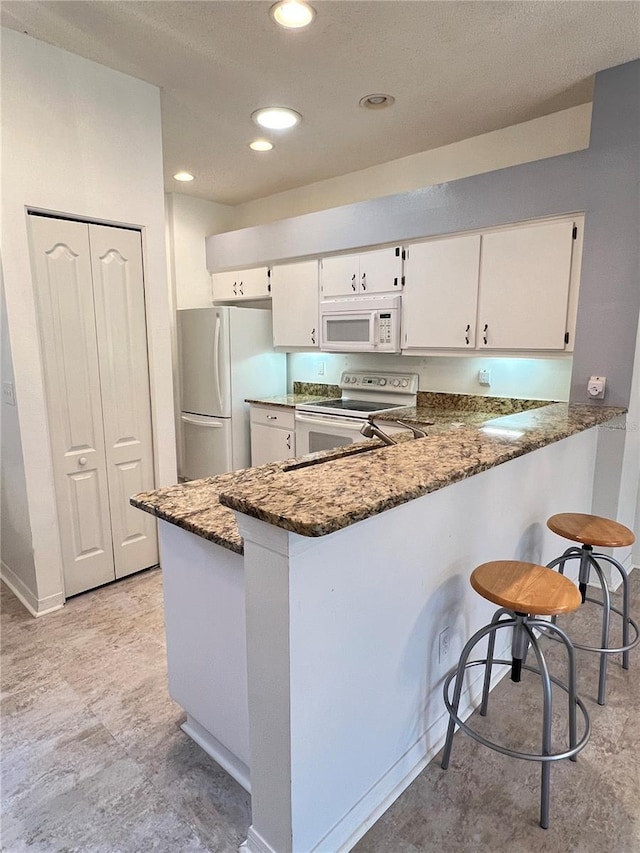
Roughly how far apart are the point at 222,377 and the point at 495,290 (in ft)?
7.50

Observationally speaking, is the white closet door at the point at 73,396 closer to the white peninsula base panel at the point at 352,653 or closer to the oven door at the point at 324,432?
the oven door at the point at 324,432

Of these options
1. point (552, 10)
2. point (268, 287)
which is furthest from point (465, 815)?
point (268, 287)

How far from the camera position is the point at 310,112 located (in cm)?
283

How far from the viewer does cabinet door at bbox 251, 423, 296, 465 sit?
13.2ft

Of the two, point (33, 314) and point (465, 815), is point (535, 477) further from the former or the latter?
point (33, 314)

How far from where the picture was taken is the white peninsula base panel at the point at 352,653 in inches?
43.7

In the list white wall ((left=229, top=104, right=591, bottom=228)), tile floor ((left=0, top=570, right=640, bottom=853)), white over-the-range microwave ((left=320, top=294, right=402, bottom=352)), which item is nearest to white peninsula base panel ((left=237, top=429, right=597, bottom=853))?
tile floor ((left=0, top=570, right=640, bottom=853))

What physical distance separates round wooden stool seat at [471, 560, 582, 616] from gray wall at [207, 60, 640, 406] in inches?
58.5

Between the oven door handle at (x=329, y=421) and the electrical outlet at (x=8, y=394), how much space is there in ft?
6.64

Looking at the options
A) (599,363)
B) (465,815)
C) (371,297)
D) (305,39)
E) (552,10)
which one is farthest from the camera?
(371,297)

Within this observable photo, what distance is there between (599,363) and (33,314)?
2863 mm

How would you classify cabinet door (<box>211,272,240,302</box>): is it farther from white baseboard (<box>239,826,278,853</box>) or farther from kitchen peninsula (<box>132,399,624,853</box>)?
white baseboard (<box>239,826,278,853</box>)

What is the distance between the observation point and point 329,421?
3715mm

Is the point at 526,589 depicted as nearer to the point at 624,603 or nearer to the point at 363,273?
the point at 624,603
